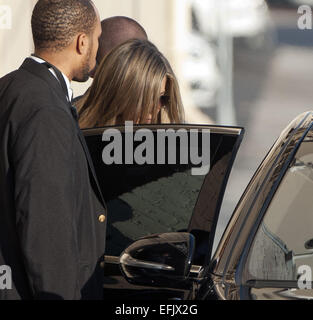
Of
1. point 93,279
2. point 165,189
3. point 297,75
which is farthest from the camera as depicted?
point 297,75

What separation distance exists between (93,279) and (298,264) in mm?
673

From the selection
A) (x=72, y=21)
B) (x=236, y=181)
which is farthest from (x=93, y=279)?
(x=236, y=181)

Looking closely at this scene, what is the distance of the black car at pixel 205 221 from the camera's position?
288 centimetres

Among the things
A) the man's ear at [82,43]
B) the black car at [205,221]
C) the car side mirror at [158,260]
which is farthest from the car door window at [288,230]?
the man's ear at [82,43]

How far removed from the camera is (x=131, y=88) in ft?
13.6

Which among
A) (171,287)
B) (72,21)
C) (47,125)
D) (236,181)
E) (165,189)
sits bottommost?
(236,181)

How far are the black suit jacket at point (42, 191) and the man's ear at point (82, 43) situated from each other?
5.5 inches

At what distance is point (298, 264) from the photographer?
9.57ft

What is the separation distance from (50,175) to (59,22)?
56cm

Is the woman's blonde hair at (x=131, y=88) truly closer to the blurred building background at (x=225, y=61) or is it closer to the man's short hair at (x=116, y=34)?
the man's short hair at (x=116, y=34)

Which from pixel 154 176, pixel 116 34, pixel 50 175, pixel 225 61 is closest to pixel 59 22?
pixel 50 175

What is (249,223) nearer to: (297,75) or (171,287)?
(171,287)

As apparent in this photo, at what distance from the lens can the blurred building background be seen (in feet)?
30.9

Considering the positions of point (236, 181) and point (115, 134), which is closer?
point (115, 134)
